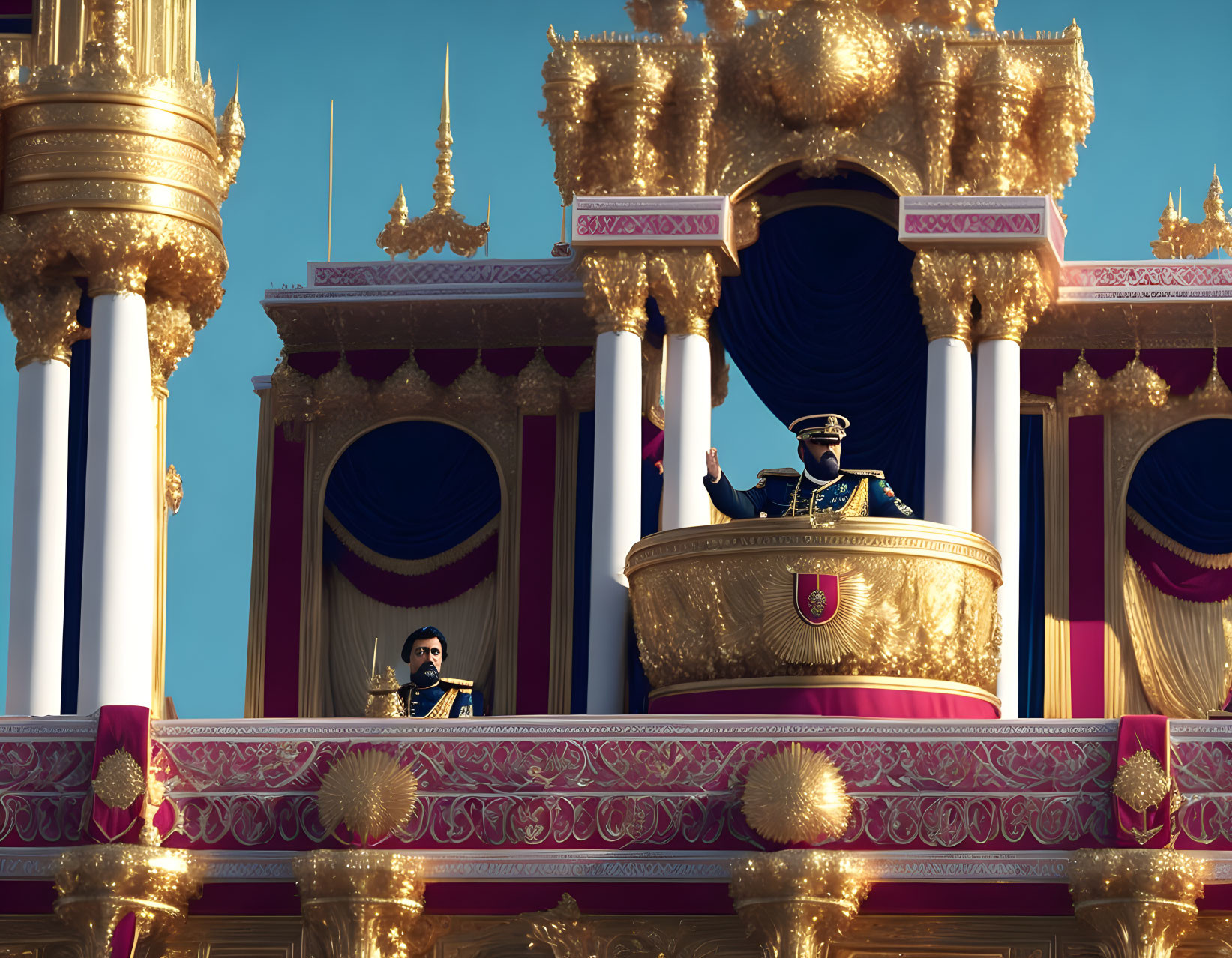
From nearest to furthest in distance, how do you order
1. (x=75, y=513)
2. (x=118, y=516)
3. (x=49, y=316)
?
(x=118, y=516) → (x=75, y=513) → (x=49, y=316)

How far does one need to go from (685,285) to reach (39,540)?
18.5 ft

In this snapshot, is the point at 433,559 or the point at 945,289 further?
the point at 433,559

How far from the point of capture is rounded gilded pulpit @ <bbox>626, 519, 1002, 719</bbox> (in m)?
21.3

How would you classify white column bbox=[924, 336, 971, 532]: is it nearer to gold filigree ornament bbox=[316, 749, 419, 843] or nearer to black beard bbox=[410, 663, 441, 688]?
black beard bbox=[410, 663, 441, 688]

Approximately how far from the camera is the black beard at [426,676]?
21.9 m

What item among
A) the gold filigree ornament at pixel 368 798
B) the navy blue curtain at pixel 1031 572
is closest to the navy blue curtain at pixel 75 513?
the gold filigree ornament at pixel 368 798

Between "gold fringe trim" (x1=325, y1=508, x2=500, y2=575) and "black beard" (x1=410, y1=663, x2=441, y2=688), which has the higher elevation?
"gold fringe trim" (x1=325, y1=508, x2=500, y2=575)

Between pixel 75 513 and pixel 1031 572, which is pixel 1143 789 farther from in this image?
pixel 75 513

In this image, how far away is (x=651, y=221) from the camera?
2494cm

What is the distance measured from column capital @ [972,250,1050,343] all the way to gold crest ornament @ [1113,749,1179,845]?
625 centimetres

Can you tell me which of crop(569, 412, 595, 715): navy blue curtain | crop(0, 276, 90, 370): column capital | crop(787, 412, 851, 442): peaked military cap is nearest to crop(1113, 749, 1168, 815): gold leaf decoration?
crop(787, 412, 851, 442): peaked military cap

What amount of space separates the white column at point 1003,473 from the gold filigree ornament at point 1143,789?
4448mm

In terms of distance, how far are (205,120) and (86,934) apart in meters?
7.39

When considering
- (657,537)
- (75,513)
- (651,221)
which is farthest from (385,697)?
Answer: (651,221)
